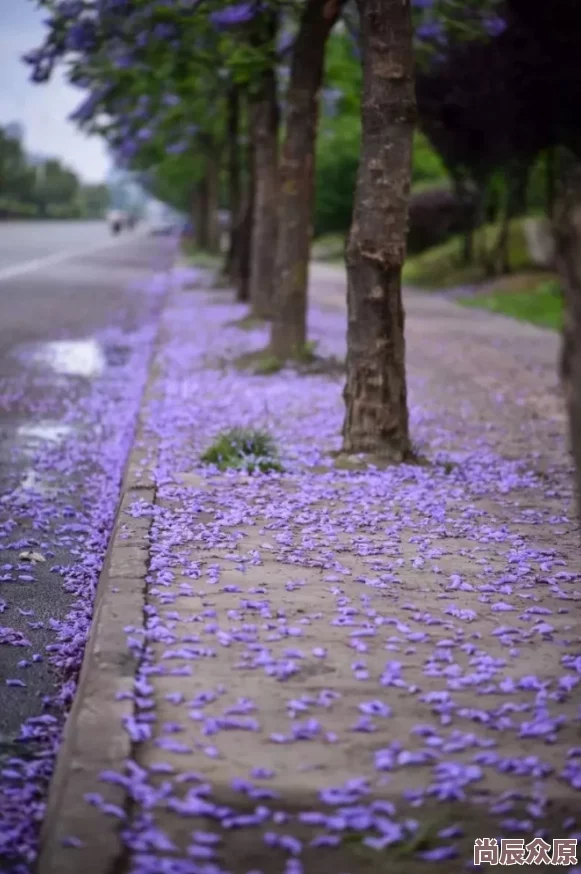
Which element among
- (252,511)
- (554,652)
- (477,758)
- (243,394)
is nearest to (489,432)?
(243,394)

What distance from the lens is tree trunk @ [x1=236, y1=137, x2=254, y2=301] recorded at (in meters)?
20.1

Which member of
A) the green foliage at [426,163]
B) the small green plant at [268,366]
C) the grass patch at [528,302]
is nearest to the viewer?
the small green plant at [268,366]

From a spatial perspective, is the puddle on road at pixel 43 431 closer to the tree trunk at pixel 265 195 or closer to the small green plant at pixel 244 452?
the small green plant at pixel 244 452

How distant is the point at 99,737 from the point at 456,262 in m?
28.9

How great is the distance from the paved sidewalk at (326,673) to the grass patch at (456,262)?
21230mm

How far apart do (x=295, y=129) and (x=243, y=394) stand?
2895 millimetres

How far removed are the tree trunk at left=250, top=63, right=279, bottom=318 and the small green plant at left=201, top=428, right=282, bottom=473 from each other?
791 centimetres

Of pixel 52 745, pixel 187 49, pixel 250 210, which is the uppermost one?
pixel 187 49

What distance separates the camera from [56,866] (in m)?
3.06

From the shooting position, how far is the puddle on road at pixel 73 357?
13.5 metres

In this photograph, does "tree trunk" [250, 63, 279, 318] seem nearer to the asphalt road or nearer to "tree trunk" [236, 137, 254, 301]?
the asphalt road

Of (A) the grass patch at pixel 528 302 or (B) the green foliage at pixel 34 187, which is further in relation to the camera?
(B) the green foliage at pixel 34 187

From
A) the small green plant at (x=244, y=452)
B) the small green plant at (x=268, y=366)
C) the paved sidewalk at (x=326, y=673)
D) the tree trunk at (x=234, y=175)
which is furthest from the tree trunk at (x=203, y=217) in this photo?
the paved sidewalk at (x=326, y=673)

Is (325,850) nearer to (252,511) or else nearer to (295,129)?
(252,511)
